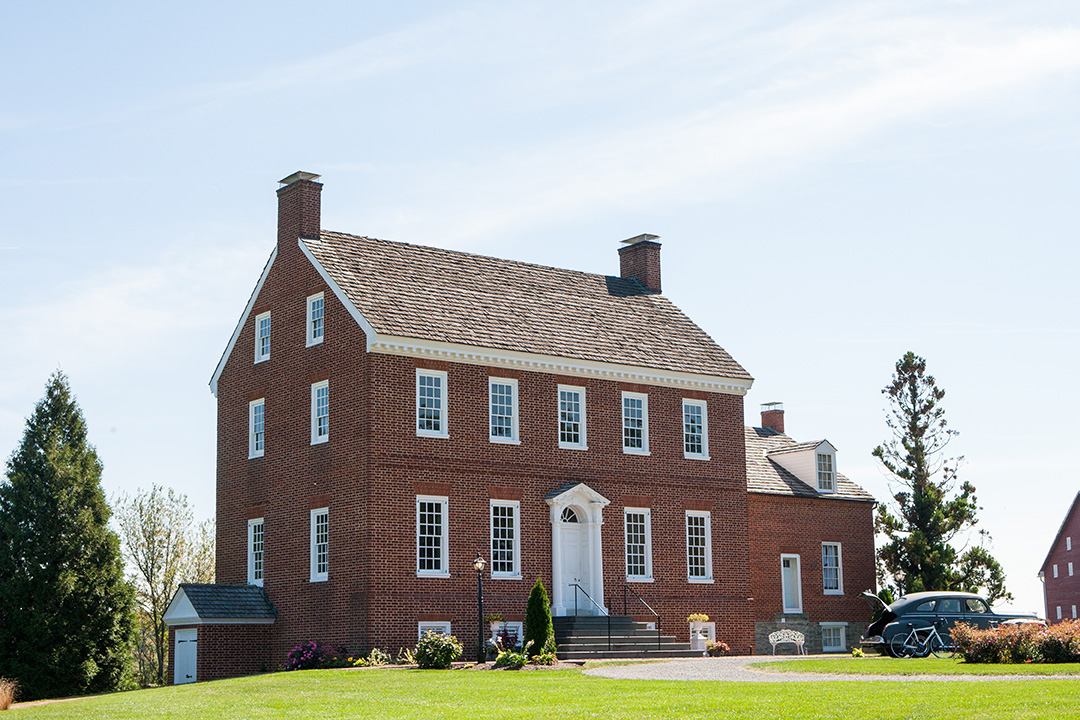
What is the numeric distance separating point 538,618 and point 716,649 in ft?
24.6

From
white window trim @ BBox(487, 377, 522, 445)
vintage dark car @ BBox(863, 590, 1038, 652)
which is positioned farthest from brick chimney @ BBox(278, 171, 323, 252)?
vintage dark car @ BBox(863, 590, 1038, 652)

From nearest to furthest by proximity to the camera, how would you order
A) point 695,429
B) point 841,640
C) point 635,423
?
1. point 635,423
2. point 695,429
3. point 841,640

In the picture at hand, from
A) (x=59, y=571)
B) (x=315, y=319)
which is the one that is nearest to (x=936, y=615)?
(x=315, y=319)

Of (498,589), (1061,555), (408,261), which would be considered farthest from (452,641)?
(1061,555)

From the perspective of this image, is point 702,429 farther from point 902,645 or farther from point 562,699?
point 562,699

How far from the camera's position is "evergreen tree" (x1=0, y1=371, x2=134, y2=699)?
115 feet

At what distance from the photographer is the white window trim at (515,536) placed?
31859mm

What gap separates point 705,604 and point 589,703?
56.6ft

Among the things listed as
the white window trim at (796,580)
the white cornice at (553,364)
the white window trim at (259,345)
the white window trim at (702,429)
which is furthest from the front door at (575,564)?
the white window trim at (259,345)

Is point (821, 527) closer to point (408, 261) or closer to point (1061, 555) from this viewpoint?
point (408, 261)

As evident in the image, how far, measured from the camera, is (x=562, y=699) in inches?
774

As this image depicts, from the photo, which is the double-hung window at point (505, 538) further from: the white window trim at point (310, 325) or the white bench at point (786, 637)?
the white bench at point (786, 637)

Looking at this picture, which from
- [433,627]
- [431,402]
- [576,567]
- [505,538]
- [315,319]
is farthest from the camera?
[576,567]

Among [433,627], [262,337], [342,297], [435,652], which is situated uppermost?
[342,297]
